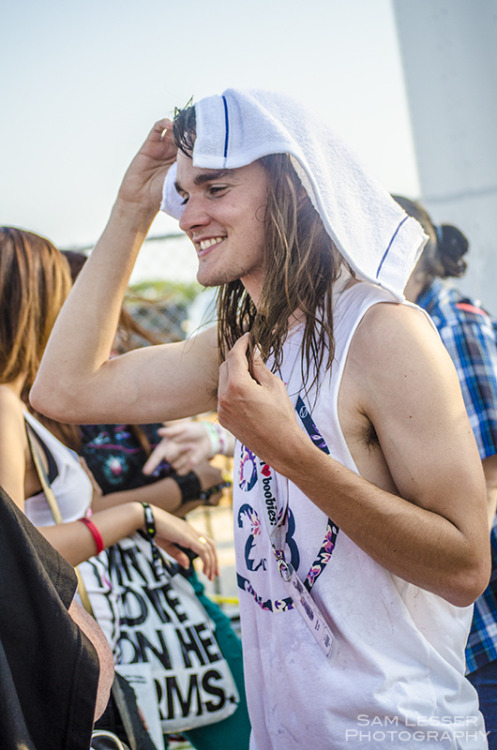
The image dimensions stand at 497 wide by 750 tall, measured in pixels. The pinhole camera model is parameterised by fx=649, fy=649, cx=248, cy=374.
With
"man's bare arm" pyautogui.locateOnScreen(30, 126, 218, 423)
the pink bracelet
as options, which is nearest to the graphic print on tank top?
"man's bare arm" pyautogui.locateOnScreen(30, 126, 218, 423)

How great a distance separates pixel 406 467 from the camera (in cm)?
134

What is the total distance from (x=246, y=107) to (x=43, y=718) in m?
1.38

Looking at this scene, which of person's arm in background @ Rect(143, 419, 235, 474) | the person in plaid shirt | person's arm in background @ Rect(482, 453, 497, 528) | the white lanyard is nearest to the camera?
the white lanyard

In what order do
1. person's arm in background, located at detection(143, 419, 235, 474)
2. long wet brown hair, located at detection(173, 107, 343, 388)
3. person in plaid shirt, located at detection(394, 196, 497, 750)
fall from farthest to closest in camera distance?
person's arm in background, located at detection(143, 419, 235, 474)
person in plaid shirt, located at detection(394, 196, 497, 750)
long wet brown hair, located at detection(173, 107, 343, 388)

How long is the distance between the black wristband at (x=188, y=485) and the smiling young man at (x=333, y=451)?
107 cm

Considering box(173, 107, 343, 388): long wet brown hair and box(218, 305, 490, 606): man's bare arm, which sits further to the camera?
box(173, 107, 343, 388): long wet brown hair


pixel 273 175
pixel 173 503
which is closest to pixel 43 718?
pixel 273 175

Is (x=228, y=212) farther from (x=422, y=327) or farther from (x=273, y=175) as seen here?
(x=422, y=327)

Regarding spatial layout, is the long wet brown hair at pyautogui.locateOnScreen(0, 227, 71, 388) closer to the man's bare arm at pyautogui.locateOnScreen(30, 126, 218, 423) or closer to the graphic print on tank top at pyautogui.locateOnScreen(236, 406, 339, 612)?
the man's bare arm at pyautogui.locateOnScreen(30, 126, 218, 423)

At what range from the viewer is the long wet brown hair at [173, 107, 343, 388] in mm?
1529

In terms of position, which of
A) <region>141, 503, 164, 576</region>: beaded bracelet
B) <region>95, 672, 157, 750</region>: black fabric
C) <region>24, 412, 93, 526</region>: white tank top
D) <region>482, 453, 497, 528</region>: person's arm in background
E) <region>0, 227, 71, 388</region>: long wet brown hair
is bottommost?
<region>95, 672, 157, 750</region>: black fabric

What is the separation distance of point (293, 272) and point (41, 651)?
3.27 feet

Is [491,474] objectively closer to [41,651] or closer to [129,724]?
[129,724]

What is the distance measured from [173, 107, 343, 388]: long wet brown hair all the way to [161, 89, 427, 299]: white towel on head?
76 millimetres
